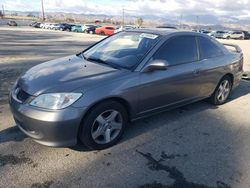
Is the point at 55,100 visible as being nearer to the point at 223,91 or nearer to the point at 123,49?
the point at 123,49

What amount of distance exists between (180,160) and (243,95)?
390cm

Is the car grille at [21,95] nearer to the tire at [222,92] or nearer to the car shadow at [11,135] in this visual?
the car shadow at [11,135]

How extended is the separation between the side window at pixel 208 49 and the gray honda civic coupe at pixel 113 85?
0.02 meters

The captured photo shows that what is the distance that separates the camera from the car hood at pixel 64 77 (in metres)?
3.54

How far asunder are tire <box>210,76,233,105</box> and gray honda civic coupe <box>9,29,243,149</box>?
0.16 meters

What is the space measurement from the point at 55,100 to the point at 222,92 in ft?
12.6

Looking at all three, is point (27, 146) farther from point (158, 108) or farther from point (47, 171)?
point (158, 108)

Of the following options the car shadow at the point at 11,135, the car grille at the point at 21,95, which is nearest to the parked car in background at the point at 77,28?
the car shadow at the point at 11,135

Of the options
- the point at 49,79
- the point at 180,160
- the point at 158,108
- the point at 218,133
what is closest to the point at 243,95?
the point at 218,133

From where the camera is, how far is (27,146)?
3.82 meters

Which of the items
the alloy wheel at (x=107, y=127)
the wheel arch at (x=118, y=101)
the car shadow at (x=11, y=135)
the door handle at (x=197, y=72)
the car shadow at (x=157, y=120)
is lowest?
the car shadow at (x=157, y=120)

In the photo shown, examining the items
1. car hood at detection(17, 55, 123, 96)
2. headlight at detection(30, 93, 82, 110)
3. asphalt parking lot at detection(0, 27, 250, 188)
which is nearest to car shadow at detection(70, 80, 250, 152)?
asphalt parking lot at detection(0, 27, 250, 188)

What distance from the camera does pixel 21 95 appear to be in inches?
145

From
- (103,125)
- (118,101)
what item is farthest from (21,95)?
(118,101)
